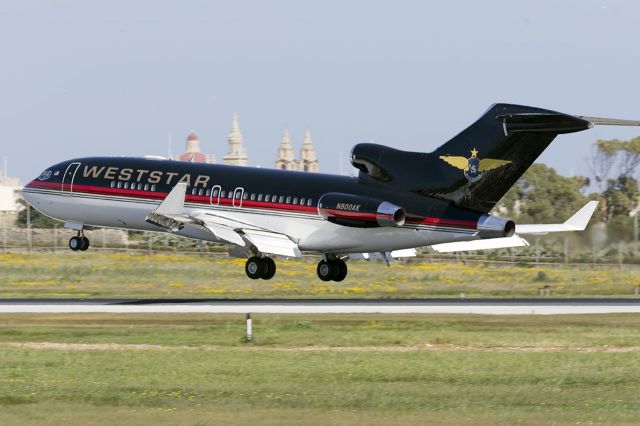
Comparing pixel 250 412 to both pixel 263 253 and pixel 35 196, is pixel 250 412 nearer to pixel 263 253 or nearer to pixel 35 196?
pixel 263 253

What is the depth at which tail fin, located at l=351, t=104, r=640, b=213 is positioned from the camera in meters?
44.9

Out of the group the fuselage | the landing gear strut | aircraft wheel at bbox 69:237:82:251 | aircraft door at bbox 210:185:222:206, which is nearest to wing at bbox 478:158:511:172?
the fuselage

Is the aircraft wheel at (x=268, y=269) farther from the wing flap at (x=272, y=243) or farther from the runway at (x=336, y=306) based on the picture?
the wing flap at (x=272, y=243)

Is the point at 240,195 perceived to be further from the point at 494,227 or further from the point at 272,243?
the point at 494,227

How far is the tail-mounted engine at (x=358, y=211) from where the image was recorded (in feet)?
154

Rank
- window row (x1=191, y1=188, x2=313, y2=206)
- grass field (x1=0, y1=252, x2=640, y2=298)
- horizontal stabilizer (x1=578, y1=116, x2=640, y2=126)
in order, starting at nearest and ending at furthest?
1. horizontal stabilizer (x1=578, y1=116, x2=640, y2=126)
2. window row (x1=191, y1=188, x2=313, y2=206)
3. grass field (x1=0, y1=252, x2=640, y2=298)

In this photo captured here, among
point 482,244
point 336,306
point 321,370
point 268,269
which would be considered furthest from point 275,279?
point 321,370

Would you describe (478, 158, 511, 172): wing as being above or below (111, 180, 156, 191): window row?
above

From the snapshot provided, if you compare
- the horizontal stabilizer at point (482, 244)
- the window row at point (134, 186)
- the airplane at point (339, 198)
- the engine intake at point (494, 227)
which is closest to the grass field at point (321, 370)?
the engine intake at point (494, 227)

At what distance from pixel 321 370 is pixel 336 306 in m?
17.6

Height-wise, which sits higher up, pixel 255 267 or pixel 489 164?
pixel 489 164

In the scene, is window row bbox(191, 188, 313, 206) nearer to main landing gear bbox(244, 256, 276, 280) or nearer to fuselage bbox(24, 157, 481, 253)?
fuselage bbox(24, 157, 481, 253)

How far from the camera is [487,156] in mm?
45875

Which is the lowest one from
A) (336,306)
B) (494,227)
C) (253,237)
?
(336,306)
